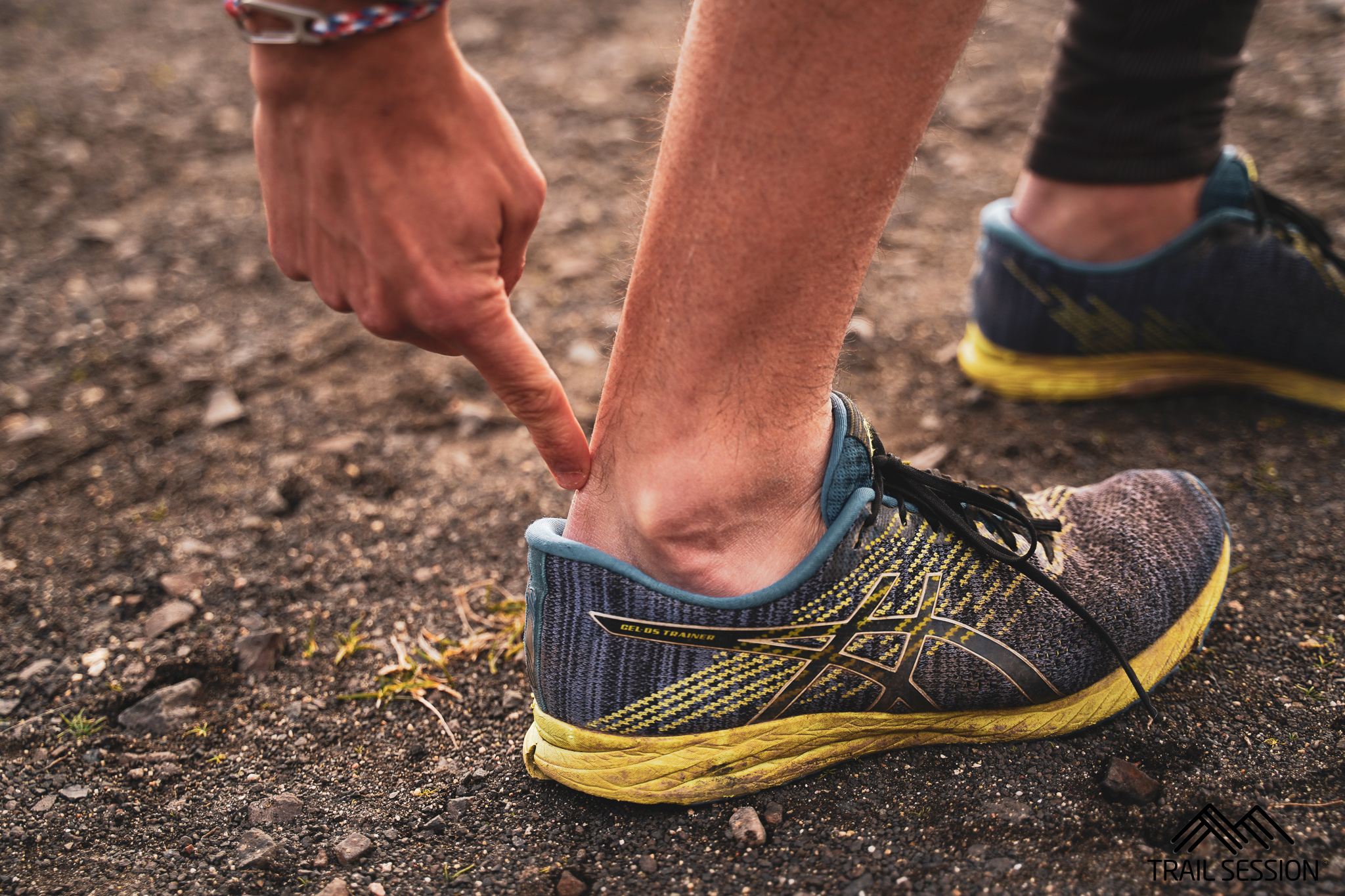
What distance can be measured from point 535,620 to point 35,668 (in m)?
0.96

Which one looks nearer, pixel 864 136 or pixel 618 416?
pixel 864 136

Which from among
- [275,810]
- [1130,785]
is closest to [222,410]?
[275,810]

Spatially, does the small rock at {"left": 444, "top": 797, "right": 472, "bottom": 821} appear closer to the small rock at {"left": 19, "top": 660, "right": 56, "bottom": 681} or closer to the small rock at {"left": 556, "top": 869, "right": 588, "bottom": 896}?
the small rock at {"left": 556, "top": 869, "right": 588, "bottom": 896}

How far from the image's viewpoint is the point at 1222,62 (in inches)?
66.1

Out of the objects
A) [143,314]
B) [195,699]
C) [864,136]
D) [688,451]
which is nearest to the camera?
[864,136]

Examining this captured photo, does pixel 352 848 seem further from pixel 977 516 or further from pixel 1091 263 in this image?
pixel 1091 263

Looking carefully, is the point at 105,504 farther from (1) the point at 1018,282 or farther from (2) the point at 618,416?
(1) the point at 1018,282

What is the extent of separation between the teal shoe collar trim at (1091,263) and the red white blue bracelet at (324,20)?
1456 millimetres

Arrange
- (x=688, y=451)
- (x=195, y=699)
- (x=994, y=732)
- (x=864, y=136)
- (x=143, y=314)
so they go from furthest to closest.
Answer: (x=143, y=314)
(x=195, y=699)
(x=994, y=732)
(x=688, y=451)
(x=864, y=136)

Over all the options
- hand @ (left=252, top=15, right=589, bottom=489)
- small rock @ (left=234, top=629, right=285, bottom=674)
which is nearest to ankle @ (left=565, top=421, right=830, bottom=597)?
hand @ (left=252, top=15, right=589, bottom=489)

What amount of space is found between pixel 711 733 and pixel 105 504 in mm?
1446

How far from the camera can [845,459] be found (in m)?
1.16

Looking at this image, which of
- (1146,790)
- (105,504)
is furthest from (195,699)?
(1146,790)

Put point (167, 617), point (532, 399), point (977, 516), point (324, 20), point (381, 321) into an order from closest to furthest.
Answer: point (324, 20)
point (381, 321)
point (532, 399)
point (977, 516)
point (167, 617)
